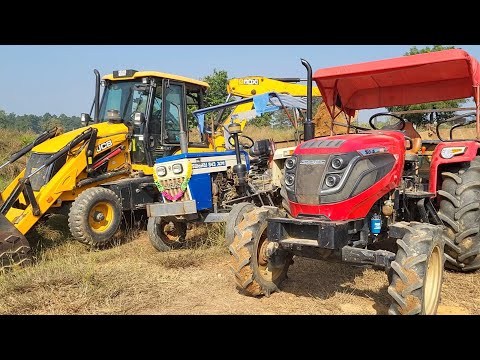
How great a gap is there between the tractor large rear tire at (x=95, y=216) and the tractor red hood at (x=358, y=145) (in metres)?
3.80

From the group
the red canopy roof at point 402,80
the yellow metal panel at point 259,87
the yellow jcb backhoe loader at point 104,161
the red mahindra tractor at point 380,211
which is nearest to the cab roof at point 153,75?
the yellow jcb backhoe loader at point 104,161

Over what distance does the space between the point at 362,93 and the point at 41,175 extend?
5.01 metres

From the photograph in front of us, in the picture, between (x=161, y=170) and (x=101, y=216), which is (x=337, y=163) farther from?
(x=101, y=216)

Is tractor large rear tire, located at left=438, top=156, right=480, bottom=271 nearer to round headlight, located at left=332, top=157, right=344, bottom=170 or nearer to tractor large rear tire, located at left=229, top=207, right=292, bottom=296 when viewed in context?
round headlight, located at left=332, top=157, right=344, bottom=170

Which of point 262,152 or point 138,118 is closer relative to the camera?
point 262,152

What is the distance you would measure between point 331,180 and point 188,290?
6.70 ft

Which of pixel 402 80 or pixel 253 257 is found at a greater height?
pixel 402 80

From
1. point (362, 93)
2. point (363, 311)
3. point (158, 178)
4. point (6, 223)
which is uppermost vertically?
point (362, 93)

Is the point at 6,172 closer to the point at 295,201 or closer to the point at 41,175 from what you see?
the point at 41,175

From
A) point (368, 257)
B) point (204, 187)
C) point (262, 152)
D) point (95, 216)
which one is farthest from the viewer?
point (262, 152)

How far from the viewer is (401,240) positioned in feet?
11.9

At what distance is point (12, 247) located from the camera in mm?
5691

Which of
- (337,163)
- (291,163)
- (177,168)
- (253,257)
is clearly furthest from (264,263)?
(177,168)
